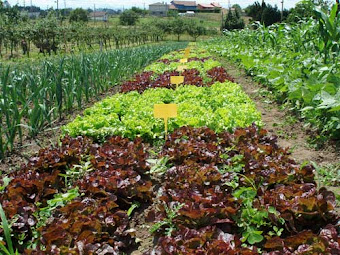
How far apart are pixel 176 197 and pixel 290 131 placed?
3.01m

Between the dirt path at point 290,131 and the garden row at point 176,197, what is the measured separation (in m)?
0.53

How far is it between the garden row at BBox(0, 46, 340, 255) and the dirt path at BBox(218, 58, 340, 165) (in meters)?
0.53

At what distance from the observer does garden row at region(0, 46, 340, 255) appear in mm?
2459

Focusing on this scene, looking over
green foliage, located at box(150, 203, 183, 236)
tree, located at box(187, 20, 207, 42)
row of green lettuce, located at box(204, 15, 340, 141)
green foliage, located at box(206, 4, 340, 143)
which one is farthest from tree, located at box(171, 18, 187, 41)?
green foliage, located at box(150, 203, 183, 236)

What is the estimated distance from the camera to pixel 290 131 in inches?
211

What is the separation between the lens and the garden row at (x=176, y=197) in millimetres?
2459

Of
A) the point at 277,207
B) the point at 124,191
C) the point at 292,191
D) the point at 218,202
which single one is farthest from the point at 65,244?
the point at 292,191

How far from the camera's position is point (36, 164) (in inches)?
149

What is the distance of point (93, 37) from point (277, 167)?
35251 mm

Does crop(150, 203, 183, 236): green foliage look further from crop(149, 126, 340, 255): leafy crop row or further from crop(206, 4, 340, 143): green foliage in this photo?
crop(206, 4, 340, 143): green foliage

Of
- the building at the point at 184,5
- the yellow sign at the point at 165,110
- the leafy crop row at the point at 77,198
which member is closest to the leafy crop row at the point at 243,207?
the leafy crop row at the point at 77,198

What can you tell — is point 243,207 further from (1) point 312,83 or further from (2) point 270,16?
(2) point 270,16

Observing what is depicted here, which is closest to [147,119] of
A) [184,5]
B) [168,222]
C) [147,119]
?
[147,119]

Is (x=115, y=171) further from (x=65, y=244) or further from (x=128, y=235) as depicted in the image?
(x=65, y=244)
